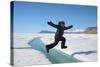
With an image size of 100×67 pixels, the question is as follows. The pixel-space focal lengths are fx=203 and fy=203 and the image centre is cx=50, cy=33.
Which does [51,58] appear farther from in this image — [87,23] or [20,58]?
[87,23]

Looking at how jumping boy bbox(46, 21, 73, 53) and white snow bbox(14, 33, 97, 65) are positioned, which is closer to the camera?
white snow bbox(14, 33, 97, 65)

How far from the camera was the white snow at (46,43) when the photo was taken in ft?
6.39

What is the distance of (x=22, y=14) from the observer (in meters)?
1.97

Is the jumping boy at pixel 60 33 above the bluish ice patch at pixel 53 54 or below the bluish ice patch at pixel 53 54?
above

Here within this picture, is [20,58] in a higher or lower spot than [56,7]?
lower

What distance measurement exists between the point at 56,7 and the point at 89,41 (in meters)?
0.53

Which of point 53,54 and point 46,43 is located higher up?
point 46,43

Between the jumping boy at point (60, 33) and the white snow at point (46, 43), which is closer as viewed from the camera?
the white snow at point (46, 43)

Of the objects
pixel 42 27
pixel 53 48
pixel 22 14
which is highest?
pixel 22 14

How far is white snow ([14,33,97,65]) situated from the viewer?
1.95 m

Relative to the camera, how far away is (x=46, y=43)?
2.05 metres

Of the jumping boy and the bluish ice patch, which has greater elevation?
the jumping boy
